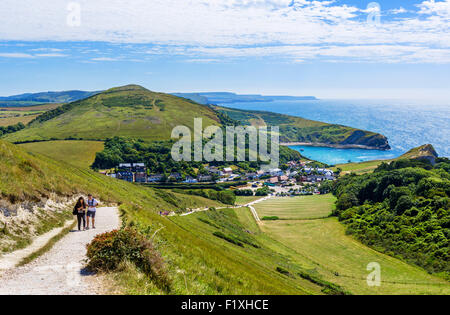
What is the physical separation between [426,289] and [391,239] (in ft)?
72.6

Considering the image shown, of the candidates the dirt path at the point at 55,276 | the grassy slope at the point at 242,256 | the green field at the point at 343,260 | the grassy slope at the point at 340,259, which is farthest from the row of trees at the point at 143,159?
the dirt path at the point at 55,276

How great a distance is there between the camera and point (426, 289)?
142 ft

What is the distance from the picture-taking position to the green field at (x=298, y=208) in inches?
3868

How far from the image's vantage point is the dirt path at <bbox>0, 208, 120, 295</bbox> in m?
10.1

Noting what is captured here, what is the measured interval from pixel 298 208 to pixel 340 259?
161 ft

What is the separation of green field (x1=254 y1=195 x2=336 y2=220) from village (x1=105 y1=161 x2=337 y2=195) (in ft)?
104

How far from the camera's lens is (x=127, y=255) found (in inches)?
470

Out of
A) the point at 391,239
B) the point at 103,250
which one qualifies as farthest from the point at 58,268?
the point at 391,239

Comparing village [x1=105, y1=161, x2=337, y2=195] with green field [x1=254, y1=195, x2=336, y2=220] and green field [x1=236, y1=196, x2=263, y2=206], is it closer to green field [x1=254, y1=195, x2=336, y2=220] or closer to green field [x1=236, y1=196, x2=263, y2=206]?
green field [x1=236, y1=196, x2=263, y2=206]

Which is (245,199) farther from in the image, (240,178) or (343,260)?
(343,260)

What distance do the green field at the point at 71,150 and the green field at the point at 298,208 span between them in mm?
96469

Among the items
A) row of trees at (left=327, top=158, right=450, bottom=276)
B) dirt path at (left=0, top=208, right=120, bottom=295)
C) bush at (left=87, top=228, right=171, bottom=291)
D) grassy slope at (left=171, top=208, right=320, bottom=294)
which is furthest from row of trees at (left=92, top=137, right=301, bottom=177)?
bush at (left=87, top=228, right=171, bottom=291)
